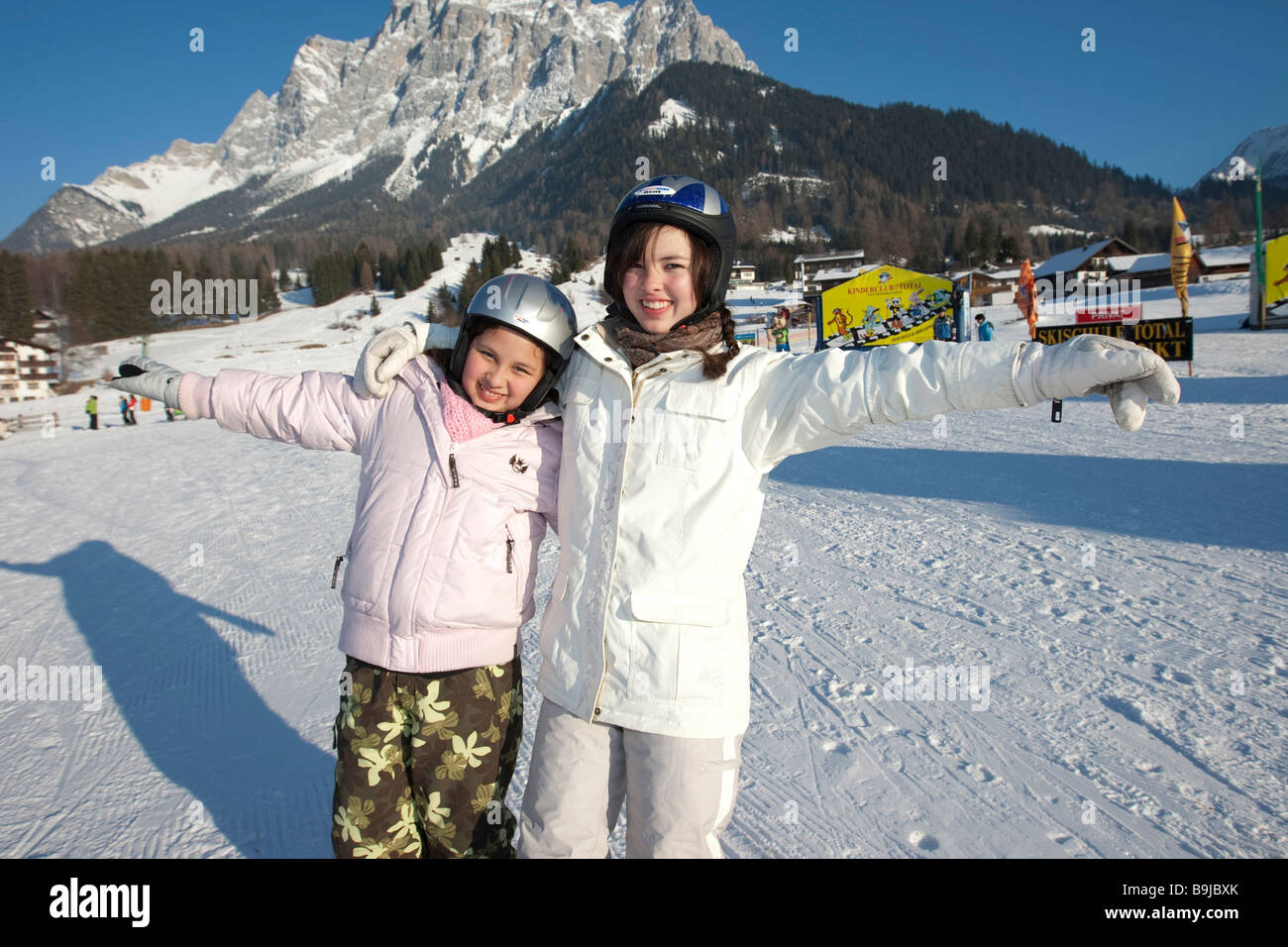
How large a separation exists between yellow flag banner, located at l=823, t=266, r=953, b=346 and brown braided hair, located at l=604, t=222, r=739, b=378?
19.5m

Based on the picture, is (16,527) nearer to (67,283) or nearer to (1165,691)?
(1165,691)

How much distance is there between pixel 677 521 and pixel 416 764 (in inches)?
39.2

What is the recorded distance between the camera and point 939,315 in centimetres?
2006

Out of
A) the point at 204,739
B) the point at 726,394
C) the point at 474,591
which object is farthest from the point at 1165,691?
the point at 204,739

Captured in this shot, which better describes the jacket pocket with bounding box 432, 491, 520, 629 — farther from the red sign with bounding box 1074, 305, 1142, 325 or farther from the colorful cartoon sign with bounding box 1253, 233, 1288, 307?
the colorful cartoon sign with bounding box 1253, 233, 1288, 307

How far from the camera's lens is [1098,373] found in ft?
4.34

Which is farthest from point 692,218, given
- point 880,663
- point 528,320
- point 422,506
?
point 880,663

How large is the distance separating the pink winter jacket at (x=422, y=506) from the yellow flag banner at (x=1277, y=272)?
24024mm

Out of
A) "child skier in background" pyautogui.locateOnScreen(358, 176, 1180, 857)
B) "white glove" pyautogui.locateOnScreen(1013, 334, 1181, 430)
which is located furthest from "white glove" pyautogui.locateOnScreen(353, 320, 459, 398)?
"white glove" pyautogui.locateOnScreen(1013, 334, 1181, 430)

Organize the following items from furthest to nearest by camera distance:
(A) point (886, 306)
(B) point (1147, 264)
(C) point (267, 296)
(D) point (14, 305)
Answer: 1. (C) point (267, 296)
2. (B) point (1147, 264)
3. (D) point (14, 305)
4. (A) point (886, 306)

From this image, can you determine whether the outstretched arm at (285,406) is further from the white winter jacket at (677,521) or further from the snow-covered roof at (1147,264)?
the snow-covered roof at (1147,264)

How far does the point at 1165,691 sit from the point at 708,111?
153541 millimetres

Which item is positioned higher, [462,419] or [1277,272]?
[1277,272]

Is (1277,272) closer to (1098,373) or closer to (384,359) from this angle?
(1098,373)
